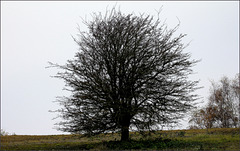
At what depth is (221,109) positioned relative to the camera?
117 feet

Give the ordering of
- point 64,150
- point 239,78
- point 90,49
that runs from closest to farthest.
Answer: point 64,150 → point 90,49 → point 239,78

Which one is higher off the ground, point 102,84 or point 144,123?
point 102,84

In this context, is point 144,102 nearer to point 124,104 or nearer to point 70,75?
point 124,104

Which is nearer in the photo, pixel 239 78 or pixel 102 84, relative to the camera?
pixel 102 84

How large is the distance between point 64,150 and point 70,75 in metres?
4.27

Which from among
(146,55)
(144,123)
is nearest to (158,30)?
(146,55)

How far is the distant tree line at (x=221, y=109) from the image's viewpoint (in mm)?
35125

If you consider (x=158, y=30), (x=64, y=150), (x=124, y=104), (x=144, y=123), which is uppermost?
(x=158, y=30)

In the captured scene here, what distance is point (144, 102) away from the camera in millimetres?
14445

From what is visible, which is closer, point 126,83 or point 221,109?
point 126,83

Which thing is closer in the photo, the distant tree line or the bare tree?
the bare tree

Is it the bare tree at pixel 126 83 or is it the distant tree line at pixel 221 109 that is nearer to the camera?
the bare tree at pixel 126 83

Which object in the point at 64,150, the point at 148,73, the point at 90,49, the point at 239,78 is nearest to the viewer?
the point at 64,150

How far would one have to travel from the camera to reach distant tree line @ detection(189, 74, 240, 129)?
3512 centimetres
